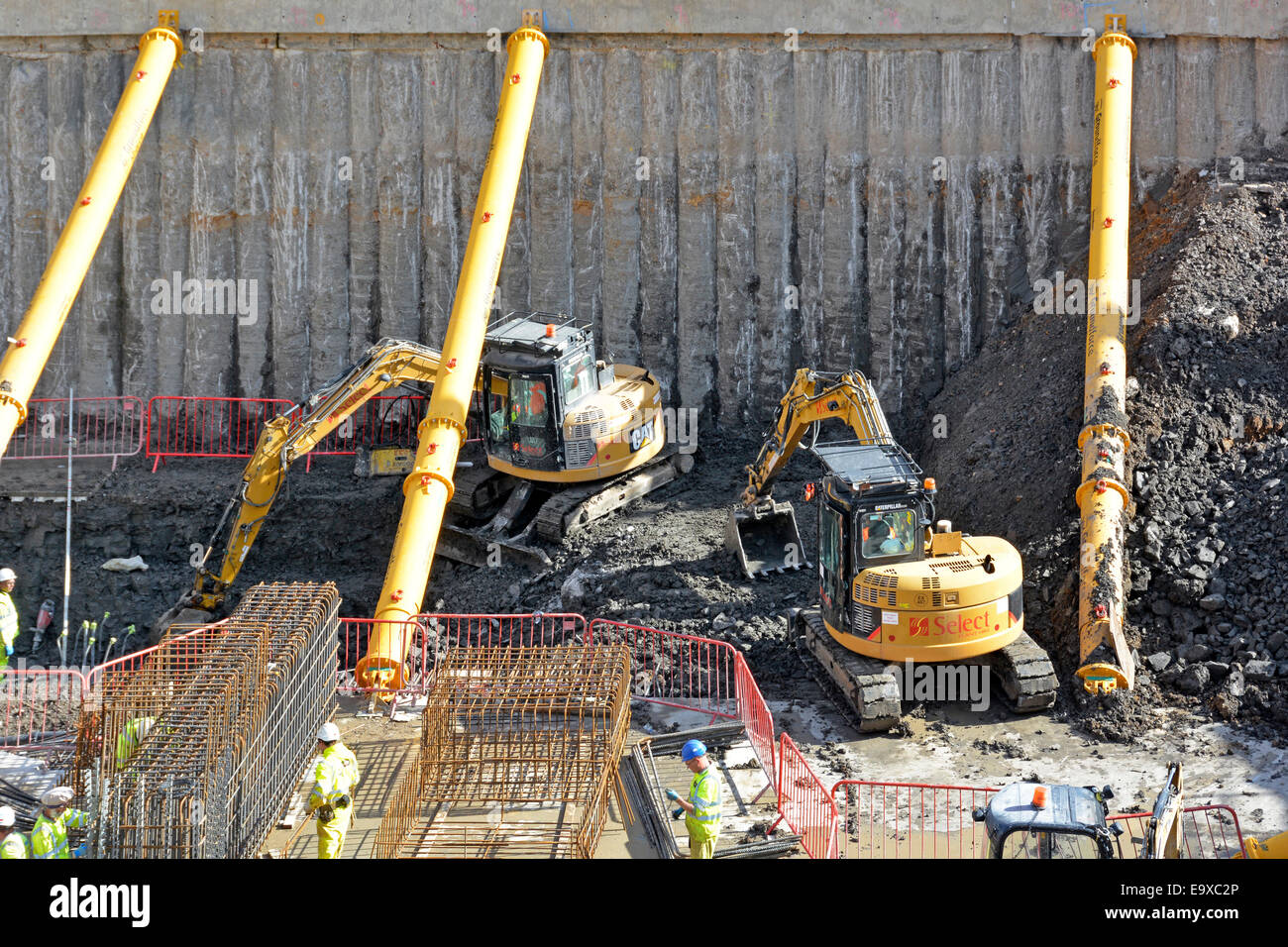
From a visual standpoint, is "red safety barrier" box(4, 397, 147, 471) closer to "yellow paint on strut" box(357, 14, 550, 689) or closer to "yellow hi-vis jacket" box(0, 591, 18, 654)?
"yellow paint on strut" box(357, 14, 550, 689)

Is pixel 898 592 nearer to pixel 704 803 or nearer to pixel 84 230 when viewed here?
pixel 704 803

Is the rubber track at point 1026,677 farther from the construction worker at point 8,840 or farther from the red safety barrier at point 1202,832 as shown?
the construction worker at point 8,840


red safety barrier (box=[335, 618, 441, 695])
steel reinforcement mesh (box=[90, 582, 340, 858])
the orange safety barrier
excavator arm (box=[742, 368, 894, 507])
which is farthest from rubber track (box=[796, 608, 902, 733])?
the orange safety barrier

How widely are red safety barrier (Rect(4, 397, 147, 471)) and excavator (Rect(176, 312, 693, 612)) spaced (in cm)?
461

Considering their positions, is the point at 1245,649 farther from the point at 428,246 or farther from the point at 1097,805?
the point at 428,246

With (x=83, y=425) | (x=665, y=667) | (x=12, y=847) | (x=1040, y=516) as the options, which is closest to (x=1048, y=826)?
(x=665, y=667)

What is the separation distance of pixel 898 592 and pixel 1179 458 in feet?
15.3

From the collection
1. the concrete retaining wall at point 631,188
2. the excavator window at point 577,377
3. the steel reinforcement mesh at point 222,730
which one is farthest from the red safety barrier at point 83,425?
the steel reinforcement mesh at point 222,730

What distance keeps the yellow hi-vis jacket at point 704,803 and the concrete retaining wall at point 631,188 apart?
39.5 ft

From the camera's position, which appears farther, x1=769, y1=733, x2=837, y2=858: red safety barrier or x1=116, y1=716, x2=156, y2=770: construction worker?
x1=769, y1=733, x2=837, y2=858: red safety barrier

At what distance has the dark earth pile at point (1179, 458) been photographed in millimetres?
15797

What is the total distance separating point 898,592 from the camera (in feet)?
49.1

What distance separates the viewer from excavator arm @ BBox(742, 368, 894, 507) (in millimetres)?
17172

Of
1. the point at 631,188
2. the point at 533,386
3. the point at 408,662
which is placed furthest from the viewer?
the point at 631,188
